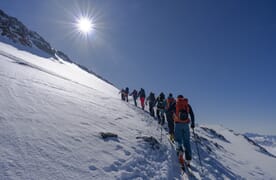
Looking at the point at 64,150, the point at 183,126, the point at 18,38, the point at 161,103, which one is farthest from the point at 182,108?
the point at 18,38

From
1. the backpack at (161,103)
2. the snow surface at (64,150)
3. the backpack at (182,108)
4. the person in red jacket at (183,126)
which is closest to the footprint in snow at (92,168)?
the snow surface at (64,150)

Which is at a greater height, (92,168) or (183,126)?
(183,126)

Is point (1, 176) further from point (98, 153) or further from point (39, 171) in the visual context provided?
point (98, 153)

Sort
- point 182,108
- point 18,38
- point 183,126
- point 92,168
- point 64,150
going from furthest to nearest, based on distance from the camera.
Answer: point 18,38, point 182,108, point 183,126, point 64,150, point 92,168

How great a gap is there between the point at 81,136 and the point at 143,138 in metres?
3.65

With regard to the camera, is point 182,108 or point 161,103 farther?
point 161,103

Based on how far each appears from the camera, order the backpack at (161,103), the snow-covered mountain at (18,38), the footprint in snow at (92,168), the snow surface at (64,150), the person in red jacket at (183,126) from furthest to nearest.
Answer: the snow-covered mountain at (18,38) < the backpack at (161,103) < the person in red jacket at (183,126) < the footprint in snow at (92,168) < the snow surface at (64,150)

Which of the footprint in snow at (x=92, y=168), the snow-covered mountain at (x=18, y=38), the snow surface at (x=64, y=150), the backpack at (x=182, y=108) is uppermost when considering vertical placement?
the snow-covered mountain at (x=18, y=38)

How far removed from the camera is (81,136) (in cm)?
710

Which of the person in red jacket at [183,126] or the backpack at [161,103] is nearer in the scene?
the person in red jacket at [183,126]

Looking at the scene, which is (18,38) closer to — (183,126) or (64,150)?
(64,150)

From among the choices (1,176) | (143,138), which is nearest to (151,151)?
(143,138)

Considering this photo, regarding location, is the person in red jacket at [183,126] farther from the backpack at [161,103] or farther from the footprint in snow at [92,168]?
the backpack at [161,103]

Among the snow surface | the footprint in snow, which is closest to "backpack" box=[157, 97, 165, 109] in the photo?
the snow surface
